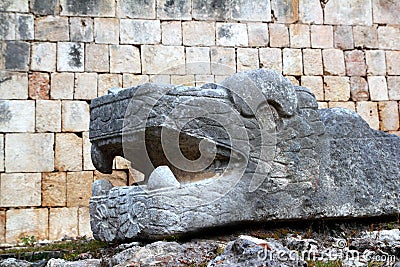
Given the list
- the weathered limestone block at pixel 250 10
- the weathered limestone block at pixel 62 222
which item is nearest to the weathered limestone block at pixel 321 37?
the weathered limestone block at pixel 250 10

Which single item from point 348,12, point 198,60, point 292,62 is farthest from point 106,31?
point 348,12

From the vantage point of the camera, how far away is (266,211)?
4.91 meters

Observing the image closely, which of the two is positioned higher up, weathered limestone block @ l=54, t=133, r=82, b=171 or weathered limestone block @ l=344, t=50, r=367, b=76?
weathered limestone block @ l=344, t=50, r=367, b=76

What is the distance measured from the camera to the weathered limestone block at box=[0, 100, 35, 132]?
9344 mm

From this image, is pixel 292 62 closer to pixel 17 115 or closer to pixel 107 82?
pixel 107 82

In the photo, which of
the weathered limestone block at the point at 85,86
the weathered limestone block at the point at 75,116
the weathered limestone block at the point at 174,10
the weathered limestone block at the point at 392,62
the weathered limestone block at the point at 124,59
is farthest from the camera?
the weathered limestone block at the point at 392,62

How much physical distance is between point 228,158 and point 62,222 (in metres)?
5.00

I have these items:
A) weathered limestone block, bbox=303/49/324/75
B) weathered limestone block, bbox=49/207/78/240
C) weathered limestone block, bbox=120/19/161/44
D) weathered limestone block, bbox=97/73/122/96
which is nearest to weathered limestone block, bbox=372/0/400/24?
weathered limestone block, bbox=303/49/324/75

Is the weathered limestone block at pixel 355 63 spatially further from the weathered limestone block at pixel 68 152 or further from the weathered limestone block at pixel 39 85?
the weathered limestone block at pixel 39 85

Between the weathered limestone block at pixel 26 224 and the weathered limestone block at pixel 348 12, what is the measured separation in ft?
17.9

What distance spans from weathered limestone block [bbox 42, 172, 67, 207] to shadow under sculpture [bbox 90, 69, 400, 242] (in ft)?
14.0

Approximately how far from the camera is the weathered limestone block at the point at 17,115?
9.34 metres

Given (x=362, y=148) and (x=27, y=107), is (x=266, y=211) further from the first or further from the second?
(x=27, y=107)

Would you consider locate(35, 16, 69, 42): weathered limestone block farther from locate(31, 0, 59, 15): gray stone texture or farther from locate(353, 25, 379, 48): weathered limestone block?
locate(353, 25, 379, 48): weathered limestone block
